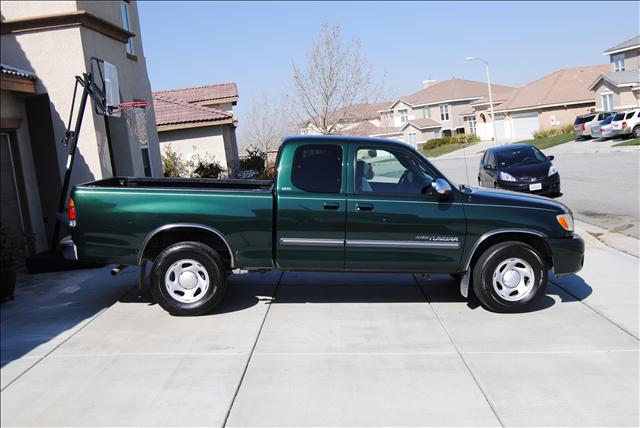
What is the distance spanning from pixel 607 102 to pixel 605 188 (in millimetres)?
36872

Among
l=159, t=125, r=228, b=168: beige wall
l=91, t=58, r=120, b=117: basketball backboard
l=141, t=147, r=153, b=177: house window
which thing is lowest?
l=141, t=147, r=153, b=177: house window

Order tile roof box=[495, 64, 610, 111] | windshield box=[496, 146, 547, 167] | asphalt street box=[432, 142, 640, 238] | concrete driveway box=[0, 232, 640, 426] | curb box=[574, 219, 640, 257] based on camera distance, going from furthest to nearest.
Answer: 1. tile roof box=[495, 64, 610, 111]
2. windshield box=[496, 146, 547, 167]
3. asphalt street box=[432, 142, 640, 238]
4. curb box=[574, 219, 640, 257]
5. concrete driveway box=[0, 232, 640, 426]

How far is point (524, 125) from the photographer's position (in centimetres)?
6338

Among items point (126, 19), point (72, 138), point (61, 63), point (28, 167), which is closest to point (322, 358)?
point (72, 138)

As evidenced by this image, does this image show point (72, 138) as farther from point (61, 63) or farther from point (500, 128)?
point (500, 128)

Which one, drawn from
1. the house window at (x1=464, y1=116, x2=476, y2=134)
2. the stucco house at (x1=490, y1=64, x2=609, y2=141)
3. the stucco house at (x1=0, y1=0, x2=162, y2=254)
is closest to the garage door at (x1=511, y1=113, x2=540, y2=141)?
the stucco house at (x1=490, y1=64, x2=609, y2=141)

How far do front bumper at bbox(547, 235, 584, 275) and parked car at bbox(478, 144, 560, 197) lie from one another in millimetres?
10409

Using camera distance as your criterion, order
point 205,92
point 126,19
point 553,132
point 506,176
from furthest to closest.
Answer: point 553,132
point 205,92
point 506,176
point 126,19

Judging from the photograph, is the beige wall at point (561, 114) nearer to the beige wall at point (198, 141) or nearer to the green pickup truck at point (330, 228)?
the beige wall at point (198, 141)

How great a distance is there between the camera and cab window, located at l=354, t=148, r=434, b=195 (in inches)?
292

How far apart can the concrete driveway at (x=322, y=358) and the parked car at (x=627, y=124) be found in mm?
36476

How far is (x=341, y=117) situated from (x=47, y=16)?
64.5 feet

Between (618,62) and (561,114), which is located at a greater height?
(618,62)

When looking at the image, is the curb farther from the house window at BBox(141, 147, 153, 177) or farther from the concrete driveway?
the house window at BBox(141, 147, 153, 177)
